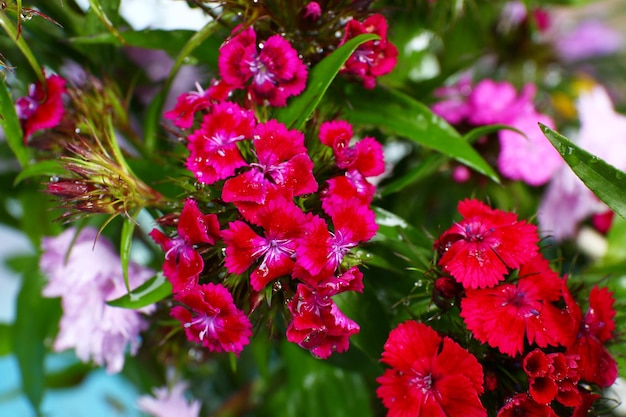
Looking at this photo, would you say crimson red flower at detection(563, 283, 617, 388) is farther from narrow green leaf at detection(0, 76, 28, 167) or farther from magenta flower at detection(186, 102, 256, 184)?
narrow green leaf at detection(0, 76, 28, 167)

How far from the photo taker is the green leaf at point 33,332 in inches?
30.8

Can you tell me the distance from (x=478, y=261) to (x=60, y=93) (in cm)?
41

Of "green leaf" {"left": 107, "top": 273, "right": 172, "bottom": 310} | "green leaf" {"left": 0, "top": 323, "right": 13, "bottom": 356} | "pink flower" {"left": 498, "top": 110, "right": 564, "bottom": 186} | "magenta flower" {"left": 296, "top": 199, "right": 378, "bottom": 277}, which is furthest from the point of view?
"green leaf" {"left": 0, "top": 323, "right": 13, "bottom": 356}

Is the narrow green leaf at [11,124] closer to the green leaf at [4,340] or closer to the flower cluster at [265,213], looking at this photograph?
the flower cluster at [265,213]

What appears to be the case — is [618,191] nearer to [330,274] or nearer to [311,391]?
[330,274]

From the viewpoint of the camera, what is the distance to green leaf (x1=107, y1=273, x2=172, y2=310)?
54 centimetres

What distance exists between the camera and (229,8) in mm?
530

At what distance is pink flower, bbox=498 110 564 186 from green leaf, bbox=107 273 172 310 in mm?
437

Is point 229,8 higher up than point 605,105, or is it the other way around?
point 229,8

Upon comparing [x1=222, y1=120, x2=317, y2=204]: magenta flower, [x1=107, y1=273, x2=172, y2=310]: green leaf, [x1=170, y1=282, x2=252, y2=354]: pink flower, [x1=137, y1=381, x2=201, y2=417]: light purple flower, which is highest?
[x1=222, y1=120, x2=317, y2=204]: magenta flower

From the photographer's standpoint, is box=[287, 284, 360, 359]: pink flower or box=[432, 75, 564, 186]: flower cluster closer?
box=[287, 284, 360, 359]: pink flower

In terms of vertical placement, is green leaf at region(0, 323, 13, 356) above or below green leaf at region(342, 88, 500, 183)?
below

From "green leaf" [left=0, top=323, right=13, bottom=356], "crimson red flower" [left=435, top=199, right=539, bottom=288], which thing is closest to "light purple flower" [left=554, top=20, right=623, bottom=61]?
"crimson red flower" [left=435, top=199, right=539, bottom=288]

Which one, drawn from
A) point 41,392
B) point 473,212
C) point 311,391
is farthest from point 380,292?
point 41,392
